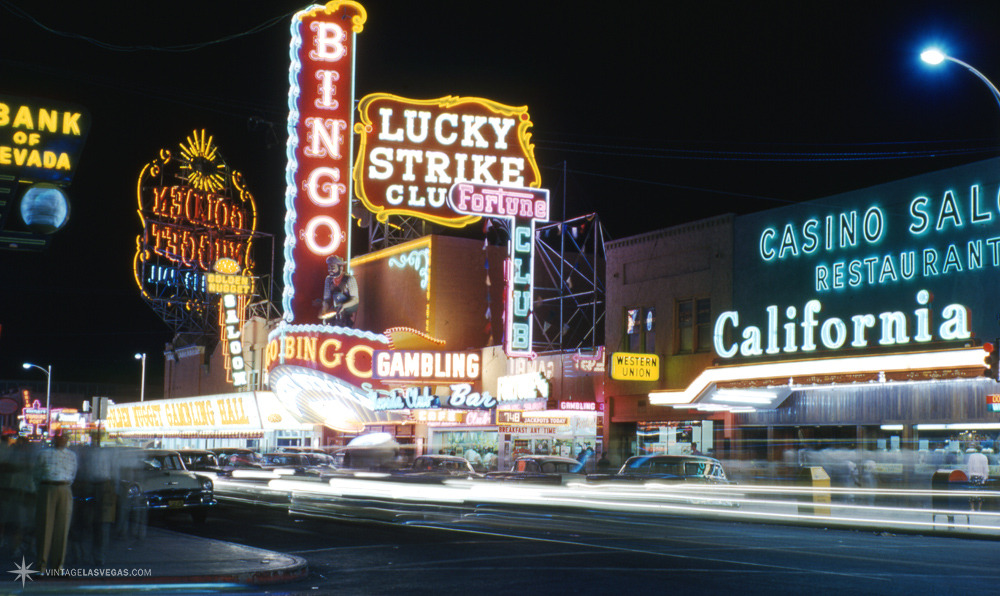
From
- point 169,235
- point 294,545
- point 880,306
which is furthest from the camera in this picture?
point 169,235

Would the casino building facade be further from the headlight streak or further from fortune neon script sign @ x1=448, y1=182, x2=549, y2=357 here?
fortune neon script sign @ x1=448, y1=182, x2=549, y2=357

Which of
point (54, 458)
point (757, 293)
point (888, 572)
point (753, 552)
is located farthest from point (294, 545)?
point (757, 293)

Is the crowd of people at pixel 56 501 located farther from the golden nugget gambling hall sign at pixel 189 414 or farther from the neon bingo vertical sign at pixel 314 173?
the golden nugget gambling hall sign at pixel 189 414

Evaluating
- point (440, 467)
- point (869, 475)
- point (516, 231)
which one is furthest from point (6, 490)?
point (516, 231)

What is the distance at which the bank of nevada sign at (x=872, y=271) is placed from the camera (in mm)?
24875

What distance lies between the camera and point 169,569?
12.8m

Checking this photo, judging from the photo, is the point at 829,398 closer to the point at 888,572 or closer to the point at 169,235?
A: the point at 888,572

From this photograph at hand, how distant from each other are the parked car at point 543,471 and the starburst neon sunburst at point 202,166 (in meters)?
47.9

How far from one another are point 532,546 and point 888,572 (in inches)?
214

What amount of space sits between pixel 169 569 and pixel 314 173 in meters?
34.2

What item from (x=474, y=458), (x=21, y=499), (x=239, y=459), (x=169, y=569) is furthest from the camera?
(x=474, y=458)

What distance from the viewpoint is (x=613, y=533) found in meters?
18.9

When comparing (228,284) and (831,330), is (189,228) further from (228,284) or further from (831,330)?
(831,330)

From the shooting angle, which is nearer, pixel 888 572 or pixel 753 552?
pixel 888 572
